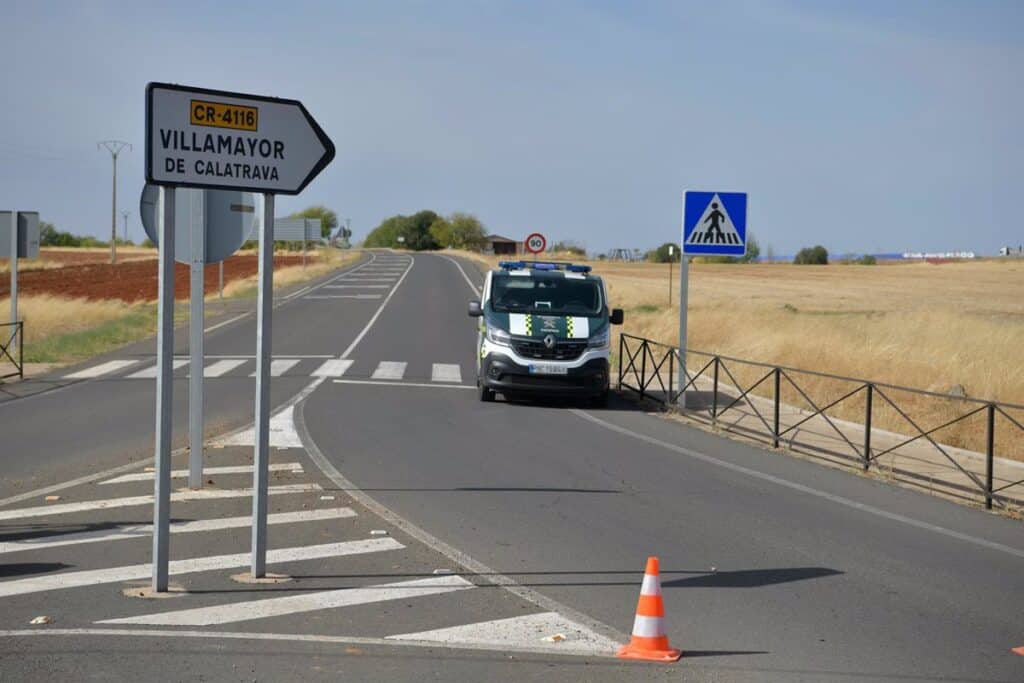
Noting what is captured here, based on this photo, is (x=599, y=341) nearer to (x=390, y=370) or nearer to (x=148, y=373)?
(x=390, y=370)

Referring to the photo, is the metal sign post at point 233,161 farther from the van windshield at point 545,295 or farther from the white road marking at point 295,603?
the van windshield at point 545,295

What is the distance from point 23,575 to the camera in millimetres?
7676

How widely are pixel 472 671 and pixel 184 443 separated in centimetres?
896

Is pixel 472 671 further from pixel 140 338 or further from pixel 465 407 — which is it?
pixel 140 338

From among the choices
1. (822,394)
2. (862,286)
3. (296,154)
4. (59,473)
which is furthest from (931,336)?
(862,286)

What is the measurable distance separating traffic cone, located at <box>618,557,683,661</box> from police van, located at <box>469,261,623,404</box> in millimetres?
13053

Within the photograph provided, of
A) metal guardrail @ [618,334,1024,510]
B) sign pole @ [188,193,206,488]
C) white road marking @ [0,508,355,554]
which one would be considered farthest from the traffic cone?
metal guardrail @ [618,334,1024,510]

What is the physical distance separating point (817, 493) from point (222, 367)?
54.0ft

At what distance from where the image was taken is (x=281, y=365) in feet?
85.9

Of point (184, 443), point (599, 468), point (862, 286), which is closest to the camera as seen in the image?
point (599, 468)

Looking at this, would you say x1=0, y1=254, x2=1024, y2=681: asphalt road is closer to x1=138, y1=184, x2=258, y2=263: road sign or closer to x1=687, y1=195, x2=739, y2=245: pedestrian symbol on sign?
x1=138, y1=184, x2=258, y2=263: road sign

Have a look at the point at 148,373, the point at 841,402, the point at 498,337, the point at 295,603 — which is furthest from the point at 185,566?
the point at 148,373

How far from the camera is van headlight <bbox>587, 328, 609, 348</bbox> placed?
63.7ft

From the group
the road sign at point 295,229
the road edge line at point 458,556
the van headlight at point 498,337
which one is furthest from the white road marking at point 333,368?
the road sign at point 295,229
